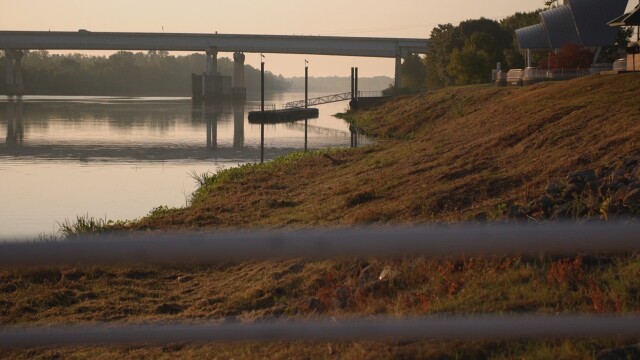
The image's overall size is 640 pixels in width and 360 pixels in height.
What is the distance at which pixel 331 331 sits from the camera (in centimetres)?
296

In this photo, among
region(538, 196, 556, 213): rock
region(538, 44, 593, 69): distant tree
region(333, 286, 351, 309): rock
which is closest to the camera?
region(333, 286, 351, 309): rock

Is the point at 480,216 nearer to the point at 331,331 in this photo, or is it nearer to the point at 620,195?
the point at 620,195

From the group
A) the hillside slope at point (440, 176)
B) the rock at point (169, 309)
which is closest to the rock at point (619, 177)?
the hillside slope at point (440, 176)

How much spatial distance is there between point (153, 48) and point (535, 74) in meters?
71.6

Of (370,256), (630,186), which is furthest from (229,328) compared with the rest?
(630,186)

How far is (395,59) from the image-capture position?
112m

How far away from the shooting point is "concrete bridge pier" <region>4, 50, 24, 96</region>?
123 metres

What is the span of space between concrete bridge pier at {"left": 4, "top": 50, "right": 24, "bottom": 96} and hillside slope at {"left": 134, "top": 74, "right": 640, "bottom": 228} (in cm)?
10435

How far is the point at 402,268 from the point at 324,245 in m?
5.33

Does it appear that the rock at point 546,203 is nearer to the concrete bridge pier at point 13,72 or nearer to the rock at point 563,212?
the rock at point 563,212

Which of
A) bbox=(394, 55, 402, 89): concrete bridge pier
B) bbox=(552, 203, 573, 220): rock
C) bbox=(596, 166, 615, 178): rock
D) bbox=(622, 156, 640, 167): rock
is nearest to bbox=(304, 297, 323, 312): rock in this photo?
bbox=(552, 203, 573, 220): rock

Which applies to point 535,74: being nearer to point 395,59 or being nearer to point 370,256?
point 370,256

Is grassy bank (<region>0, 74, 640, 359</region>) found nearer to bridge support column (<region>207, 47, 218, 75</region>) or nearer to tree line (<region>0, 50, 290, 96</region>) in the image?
bridge support column (<region>207, 47, 218, 75</region>)

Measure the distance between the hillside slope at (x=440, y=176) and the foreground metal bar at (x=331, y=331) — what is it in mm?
8221
